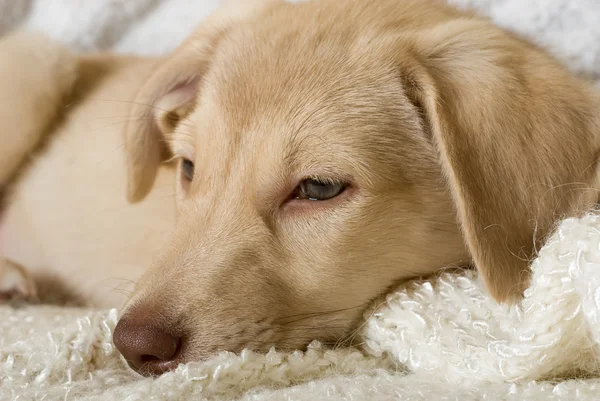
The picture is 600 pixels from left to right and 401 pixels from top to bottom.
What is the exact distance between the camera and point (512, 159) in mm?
1691

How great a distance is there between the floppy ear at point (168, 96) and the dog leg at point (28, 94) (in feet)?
2.65

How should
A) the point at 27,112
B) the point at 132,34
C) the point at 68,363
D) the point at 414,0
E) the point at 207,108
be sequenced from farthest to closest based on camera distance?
the point at 132,34
the point at 27,112
the point at 414,0
the point at 207,108
the point at 68,363

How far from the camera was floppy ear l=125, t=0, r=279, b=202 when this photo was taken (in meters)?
2.44

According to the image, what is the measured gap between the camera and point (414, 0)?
2.27 m

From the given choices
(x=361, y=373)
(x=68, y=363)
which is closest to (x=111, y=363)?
(x=68, y=363)

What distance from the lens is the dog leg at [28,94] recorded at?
3125mm

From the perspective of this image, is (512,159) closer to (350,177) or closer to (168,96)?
(350,177)

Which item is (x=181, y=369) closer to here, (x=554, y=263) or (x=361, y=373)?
(x=361, y=373)

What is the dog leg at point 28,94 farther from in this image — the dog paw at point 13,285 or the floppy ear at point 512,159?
the floppy ear at point 512,159

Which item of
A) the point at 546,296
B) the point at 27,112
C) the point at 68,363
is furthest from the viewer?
the point at 27,112

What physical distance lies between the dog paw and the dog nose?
1.11 m

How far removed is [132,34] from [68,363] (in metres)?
2.62

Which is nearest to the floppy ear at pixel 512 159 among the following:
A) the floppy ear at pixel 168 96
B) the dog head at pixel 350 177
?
the dog head at pixel 350 177

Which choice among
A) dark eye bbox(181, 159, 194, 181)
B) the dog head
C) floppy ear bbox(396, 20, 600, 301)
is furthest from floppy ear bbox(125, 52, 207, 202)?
floppy ear bbox(396, 20, 600, 301)
